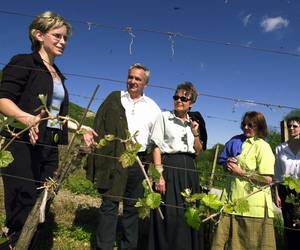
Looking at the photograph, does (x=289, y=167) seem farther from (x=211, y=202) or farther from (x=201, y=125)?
(x=211, y=202)

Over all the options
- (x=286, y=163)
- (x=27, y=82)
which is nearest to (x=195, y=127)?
(x=286, y=163)

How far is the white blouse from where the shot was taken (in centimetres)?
426

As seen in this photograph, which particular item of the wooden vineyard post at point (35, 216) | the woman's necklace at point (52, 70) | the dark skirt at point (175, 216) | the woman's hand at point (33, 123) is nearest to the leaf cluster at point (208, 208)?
the wooden vineyard post at point (35, 216)

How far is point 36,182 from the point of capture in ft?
8.46

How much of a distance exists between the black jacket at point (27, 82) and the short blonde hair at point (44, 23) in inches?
3.8

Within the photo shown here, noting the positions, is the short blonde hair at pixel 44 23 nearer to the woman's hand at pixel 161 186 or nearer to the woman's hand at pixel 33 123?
the woman's hand at pixel 33 123

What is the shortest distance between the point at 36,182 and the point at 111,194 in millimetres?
1316

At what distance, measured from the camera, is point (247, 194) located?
3.86 m

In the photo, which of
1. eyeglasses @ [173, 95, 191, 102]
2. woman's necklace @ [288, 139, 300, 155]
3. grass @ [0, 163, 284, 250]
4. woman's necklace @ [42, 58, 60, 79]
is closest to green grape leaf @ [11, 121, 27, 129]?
woman's necklace @ [42, 58, 60, 79]

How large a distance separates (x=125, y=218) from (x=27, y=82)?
6.39 ft

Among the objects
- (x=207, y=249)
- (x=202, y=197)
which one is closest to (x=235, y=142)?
(x=207, y=249)

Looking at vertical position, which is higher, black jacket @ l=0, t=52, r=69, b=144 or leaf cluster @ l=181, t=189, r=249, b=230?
black jacket @ l=0, t=52, r=69, b=144

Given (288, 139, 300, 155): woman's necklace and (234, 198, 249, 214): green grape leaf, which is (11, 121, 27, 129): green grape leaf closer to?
(234, 198, 249, 214): green grape leaf

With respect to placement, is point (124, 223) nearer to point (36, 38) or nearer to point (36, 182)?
point (36, 182)
